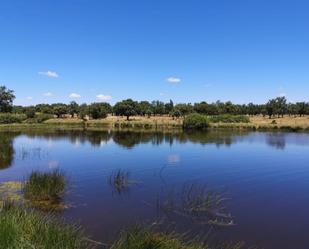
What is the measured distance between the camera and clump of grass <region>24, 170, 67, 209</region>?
662 inches

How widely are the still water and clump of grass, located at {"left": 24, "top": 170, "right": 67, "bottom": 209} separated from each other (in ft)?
2.18

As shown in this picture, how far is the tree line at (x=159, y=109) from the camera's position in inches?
4700

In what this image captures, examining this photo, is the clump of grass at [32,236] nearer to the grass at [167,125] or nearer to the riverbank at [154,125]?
the riverbank at [154,125]

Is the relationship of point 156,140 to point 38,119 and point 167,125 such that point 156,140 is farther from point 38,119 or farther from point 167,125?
point 38,119

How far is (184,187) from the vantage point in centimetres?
2059

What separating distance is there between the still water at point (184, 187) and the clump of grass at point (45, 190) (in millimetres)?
663

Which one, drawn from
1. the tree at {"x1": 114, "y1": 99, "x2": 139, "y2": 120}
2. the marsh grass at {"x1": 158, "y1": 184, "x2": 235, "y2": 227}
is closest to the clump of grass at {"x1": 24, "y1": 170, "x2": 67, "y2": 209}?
the marsh grass at {"x1": 158, "y1": 184, "x2": 235, "y2": 227}

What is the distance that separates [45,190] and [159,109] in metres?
126

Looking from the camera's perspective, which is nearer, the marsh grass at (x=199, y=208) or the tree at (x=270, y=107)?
the marsh grass at (x=199, y=208)

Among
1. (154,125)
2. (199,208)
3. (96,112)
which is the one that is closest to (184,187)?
(199,208)

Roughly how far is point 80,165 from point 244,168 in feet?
43.4

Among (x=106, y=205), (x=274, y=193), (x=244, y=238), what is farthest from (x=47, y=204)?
(x=274, y=193)

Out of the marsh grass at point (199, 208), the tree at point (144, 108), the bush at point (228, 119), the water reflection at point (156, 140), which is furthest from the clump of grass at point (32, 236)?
the tree at point (144, 108)

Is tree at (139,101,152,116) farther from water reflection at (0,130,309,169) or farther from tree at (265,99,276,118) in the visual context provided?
water reflection at (0,130,309,169)
